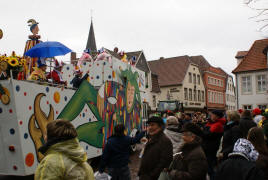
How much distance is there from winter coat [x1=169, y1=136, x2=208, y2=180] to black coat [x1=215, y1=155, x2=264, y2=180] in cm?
54

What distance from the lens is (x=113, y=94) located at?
9414 mm

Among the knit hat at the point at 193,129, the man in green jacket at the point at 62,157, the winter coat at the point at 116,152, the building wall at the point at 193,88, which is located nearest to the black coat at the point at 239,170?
the knit hat at the point at 193,129

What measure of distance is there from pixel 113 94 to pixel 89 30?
38788 millimetres

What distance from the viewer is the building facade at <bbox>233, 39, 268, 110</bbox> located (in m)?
29.2

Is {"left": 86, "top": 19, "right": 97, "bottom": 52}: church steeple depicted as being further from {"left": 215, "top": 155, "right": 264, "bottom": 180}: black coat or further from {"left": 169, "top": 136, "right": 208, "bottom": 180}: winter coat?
{"left": 215, "top": 155, "right": 264, "bottom": 180}: black coat

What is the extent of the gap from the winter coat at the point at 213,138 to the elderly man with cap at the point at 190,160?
8.84 ft

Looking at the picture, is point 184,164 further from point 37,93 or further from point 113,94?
point 113,94

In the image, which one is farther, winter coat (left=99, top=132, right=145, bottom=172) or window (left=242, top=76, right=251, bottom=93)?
window (left=242, top=76, right=251, bottom=93)

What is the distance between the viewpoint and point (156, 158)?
4.20m

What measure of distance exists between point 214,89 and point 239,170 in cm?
5453

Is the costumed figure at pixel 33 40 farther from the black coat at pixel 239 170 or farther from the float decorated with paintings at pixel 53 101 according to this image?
the black coat at pixel 239 170

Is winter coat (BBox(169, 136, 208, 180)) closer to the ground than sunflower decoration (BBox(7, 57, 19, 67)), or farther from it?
closer to the ground

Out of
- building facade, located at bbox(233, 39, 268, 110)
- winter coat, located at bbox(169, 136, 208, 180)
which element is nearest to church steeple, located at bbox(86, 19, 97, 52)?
building facade, located at bbox(233, 39, 268, 110)

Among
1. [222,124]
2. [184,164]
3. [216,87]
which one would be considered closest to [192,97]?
[216,87]
